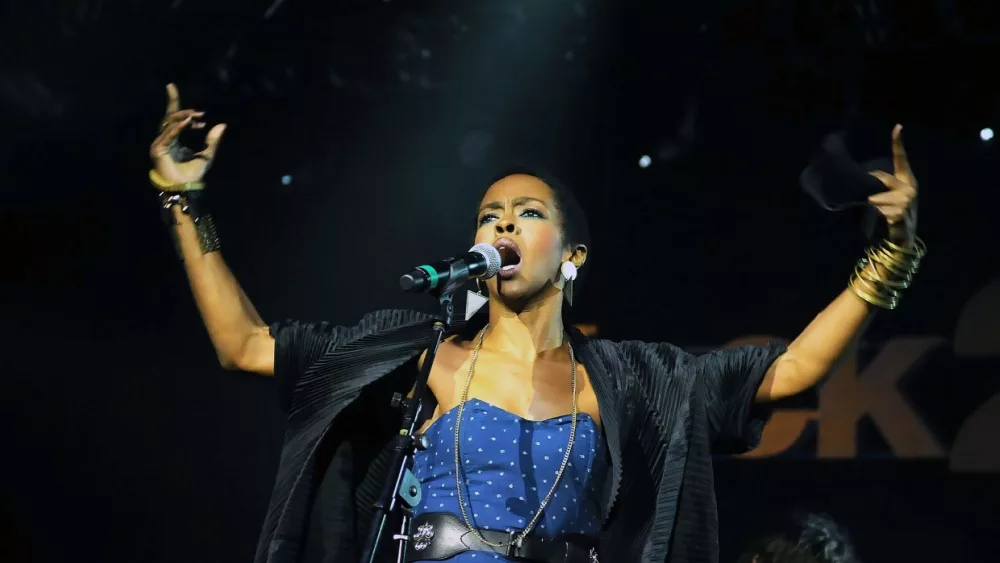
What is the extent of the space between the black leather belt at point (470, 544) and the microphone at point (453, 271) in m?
0.49

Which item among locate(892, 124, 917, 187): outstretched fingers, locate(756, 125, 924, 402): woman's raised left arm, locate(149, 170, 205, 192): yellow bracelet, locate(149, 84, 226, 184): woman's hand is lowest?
locate(756, 125, 924, 402): woman's raised left arm

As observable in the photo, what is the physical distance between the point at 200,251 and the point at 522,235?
2.25ft

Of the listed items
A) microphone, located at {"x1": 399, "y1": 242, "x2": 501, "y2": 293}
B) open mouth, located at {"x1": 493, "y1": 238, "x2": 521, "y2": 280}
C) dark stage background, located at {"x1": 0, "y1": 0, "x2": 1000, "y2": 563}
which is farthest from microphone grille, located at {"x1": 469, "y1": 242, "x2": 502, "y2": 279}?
dark stage background, located at {"x1": 0, "y1": 0, "x2": 1000, "y2": 563}

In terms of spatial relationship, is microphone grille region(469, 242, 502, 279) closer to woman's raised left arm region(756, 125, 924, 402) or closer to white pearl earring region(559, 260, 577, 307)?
white pearl earring region(559, 260, 577, 307)

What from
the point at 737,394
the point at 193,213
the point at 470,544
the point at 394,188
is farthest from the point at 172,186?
the point at 394,188

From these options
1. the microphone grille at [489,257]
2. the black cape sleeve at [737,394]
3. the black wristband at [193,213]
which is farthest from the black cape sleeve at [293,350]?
the black cape sleeve at [737,394]

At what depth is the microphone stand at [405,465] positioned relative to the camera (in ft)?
6.33

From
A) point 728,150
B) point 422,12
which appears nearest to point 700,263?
point 728,150

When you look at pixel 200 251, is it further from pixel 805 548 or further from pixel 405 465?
pixel 805 548

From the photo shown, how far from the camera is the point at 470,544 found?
7.32ft

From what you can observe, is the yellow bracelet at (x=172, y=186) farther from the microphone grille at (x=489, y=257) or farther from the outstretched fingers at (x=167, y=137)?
the microphone grille at (x=489, y=257)

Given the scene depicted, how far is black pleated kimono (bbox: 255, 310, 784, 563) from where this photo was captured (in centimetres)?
233

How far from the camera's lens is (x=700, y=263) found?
3826 millimetres

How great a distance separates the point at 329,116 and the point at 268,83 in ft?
0.84
